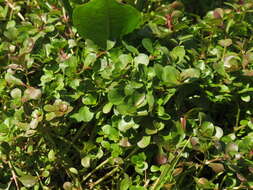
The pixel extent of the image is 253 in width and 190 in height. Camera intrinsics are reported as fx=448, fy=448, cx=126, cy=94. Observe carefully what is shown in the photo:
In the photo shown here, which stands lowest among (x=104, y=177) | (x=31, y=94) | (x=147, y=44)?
(x=104, y=177)

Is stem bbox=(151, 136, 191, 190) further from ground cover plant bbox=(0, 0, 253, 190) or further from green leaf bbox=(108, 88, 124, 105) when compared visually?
green leaf bbox=(108, 88, 124, 105)

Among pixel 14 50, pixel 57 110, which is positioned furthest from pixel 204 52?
pixel 14 50

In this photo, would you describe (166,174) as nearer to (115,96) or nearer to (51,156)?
(115,96)

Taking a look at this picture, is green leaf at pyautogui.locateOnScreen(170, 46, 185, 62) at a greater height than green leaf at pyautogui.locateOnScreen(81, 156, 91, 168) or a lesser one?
greater

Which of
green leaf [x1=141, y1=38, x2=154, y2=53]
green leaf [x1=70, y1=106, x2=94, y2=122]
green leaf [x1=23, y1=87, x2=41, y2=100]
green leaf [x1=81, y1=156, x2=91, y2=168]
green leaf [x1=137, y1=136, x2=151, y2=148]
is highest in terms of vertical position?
green leaf [x1=141, y1=38, x2=154, y2=53]

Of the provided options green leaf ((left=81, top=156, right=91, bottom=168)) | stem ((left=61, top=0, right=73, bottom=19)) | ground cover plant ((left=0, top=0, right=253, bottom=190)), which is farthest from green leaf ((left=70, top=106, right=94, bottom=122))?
stem ((left=61, top=0, right=73, bottom=19))

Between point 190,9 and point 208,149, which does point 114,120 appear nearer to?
point 208,149

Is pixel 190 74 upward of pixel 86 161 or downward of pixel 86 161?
upward

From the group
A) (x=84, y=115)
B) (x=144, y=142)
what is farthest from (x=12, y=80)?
(x=144, y=142)
